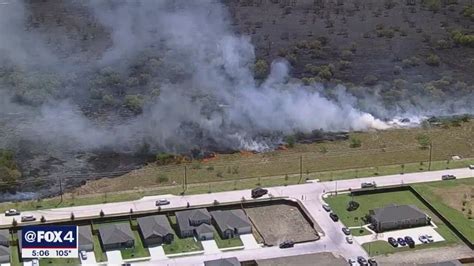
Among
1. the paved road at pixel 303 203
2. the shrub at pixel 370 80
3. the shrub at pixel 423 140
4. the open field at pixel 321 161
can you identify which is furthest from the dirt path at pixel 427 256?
the shrub at pixel 370 80

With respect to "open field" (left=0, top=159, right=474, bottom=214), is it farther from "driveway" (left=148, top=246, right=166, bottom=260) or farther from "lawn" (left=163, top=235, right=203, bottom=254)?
"driveway" (left=148, top=246, right=166, bottom=260)

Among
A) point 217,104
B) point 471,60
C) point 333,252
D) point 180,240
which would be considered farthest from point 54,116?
point 471,60

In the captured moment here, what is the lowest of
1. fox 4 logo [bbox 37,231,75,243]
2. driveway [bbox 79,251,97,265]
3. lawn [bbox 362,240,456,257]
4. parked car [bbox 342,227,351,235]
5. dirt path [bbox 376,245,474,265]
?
dirt path [bbox 376,245,474,265]

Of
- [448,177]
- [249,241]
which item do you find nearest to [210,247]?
[249,241]

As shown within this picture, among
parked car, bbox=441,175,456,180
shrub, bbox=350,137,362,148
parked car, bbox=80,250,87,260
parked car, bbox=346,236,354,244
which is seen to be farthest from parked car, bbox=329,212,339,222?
parked car, bbox=80,250,87,260

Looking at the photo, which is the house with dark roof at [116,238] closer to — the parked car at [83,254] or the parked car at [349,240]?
the parked car at [83,254]

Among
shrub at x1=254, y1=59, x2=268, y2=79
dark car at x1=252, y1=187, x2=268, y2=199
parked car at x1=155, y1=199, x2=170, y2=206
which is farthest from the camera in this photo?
shrub at x1=254, y1=59, x2=268, y2=79

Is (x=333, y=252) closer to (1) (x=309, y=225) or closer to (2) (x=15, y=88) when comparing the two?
(1) (x=309, y=225)

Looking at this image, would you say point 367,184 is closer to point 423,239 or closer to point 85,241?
point 423,239
